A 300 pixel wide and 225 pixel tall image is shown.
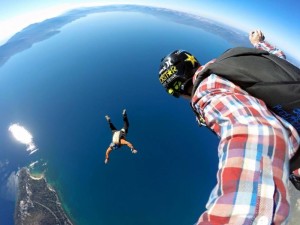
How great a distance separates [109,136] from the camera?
4962cm

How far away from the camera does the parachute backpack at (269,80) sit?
1266 mm

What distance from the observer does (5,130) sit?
5819cm

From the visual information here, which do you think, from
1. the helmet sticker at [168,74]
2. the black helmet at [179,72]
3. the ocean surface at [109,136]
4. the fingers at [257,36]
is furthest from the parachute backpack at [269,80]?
the ocean surface at [109,136]

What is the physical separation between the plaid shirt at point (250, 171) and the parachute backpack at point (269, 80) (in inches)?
7.9

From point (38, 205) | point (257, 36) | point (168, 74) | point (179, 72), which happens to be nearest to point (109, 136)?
point (38, 205)

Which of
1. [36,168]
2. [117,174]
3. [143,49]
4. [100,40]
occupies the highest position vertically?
[100,40]

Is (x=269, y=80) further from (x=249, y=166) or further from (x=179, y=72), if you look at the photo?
(x=179, y=72)

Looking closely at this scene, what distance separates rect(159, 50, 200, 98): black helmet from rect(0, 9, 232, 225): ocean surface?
122ft

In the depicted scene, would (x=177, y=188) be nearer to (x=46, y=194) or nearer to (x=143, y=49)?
(x=46, y=194)

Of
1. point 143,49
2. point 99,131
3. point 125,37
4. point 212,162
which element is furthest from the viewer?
point 125,37

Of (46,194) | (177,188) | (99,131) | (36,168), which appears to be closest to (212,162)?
(177,188)

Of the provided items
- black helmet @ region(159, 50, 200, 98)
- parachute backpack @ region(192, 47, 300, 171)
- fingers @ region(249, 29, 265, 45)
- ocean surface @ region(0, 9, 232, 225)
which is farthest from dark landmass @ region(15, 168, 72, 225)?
parachute backpack @ region(192, 47, 300, 171)

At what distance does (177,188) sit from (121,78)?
32544 millimetres

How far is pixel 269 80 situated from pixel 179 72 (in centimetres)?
109
